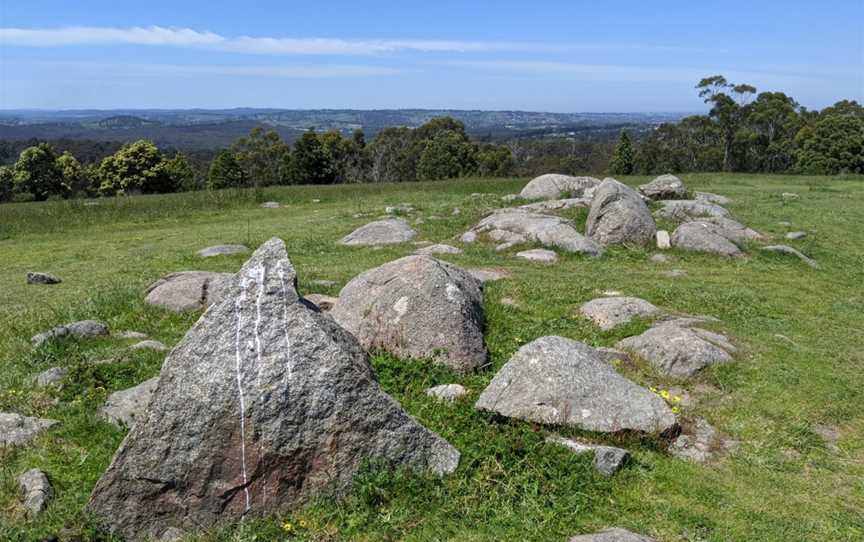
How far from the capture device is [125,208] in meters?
32.8

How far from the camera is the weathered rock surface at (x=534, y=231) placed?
776 inches

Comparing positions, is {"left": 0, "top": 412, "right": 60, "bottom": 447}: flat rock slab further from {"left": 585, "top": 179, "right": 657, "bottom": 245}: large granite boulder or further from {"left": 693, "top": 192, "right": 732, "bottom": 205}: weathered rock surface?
{"left": 693, "top": 192, "right": 732, "bottom": 205}: weathered rock surface

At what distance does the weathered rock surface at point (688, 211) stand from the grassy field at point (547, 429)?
3.47m

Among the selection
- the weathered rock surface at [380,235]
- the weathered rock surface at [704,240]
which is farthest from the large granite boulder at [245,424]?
the weathered rock surface at [704,240]

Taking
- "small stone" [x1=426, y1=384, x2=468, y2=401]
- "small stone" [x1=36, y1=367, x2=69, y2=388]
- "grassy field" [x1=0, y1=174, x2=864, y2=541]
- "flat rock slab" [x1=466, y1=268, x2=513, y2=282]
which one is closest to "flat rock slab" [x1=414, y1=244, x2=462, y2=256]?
"grassy field" [x1=0, y1=174, x2=864, y2=541]

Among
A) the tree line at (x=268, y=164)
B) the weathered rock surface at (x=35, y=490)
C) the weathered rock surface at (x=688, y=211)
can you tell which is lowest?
the tree line at (x=268, y=164)

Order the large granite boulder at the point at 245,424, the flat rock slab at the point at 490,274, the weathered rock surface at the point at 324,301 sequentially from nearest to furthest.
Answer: the large granite boulder at the point at 245,424 → the weathered rock surface at the point at 324,301 → the flat rock slab at the point at 490,274

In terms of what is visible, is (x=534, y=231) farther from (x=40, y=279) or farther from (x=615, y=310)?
(x=40, y=279)

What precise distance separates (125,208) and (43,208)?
4363mm

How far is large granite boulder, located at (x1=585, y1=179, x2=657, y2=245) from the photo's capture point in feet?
66.4

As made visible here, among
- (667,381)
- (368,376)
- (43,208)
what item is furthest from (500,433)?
(43,208)

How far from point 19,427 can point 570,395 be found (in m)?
6.66

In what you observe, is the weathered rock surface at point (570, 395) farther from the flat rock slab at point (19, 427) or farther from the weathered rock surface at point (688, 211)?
the weathered rock surface at point (688, 211)

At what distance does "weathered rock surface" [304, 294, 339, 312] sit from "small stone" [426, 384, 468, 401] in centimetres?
370
